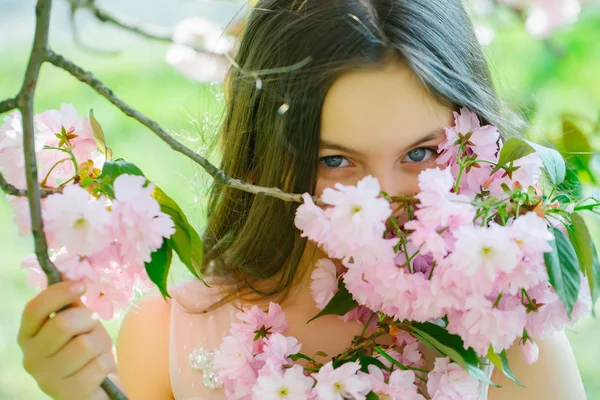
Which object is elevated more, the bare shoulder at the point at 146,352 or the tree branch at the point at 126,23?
the tree branch at the point at 126,23

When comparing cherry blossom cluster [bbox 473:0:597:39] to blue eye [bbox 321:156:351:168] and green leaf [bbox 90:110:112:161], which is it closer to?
blue eye [bbox 321:156:351:168]

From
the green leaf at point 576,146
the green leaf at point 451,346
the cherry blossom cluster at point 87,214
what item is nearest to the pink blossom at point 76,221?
the cherry blossom cluster at point 87,214

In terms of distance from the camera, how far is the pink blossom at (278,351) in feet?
3.39

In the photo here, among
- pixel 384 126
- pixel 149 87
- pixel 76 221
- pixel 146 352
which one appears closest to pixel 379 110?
pixel 384 126

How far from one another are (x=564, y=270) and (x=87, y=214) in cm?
49

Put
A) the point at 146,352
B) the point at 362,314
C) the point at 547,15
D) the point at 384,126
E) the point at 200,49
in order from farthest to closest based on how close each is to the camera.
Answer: the point at 547,15 < the point at 146,352 < the point at 362,314 < the point at 384,126 < the point at 200,49

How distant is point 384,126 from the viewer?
1.07 metres

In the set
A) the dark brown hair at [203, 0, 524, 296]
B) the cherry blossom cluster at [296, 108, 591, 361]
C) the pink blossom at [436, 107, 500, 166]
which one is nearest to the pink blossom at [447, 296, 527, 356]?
the cherry blossom cluster at [296, 108, 591, 361]

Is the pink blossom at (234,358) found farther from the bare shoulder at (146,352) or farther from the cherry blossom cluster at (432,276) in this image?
the bare shoulder at (146,352)

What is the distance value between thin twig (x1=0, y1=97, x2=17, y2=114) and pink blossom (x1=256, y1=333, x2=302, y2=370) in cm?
45

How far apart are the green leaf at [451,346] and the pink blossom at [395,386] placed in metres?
0.05

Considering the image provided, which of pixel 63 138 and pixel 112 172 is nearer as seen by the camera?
pixel 112 172

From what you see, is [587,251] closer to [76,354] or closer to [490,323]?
[490,323]

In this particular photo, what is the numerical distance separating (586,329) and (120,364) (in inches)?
72.4
